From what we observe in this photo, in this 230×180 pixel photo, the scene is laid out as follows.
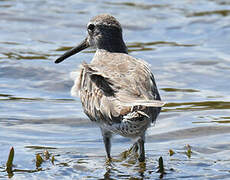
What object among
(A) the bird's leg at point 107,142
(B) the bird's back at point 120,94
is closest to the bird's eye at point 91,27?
(B) the bird's back at point 120,94

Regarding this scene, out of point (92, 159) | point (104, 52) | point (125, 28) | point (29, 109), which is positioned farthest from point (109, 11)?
point (92, 159)

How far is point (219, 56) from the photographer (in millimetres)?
11656

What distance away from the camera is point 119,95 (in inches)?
239

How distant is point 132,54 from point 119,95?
584 centimetres

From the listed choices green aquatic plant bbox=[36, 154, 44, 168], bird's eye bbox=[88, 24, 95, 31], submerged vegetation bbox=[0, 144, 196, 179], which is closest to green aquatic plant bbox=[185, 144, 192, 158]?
submerged vegetation bbox=[0, 144, 196, 179]

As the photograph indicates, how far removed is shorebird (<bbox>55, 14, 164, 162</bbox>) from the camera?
19.5ft

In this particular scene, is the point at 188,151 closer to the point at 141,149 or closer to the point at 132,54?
the point at 141,149

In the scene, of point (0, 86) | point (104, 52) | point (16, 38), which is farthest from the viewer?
point (16, 38)

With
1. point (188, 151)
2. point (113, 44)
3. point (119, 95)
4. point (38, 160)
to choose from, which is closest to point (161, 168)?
point (188, 151)

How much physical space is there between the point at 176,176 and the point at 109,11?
9.19m

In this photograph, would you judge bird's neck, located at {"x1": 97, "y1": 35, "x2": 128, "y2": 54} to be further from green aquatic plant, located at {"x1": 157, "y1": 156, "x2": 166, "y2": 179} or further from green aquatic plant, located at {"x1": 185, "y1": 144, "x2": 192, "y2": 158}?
green aquatic plant, located at {"x1": 157, "y1": 156, "x2": 166, "y2": 179}

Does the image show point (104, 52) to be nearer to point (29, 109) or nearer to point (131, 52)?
point (29, 109)

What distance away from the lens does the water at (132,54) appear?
6.79 m

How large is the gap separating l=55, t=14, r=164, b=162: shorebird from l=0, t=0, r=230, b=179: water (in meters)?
0.53
